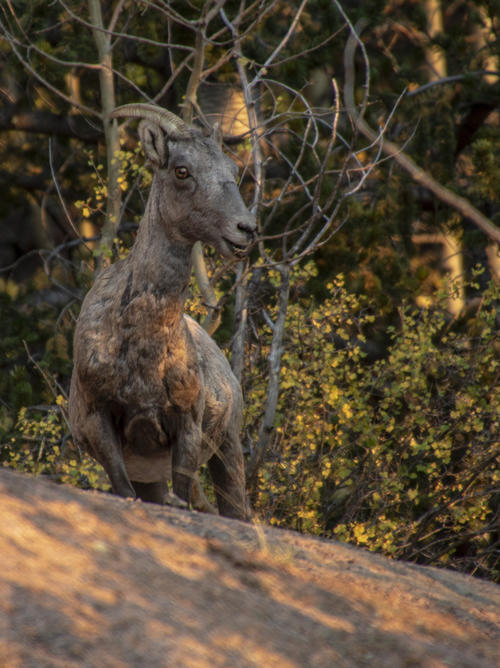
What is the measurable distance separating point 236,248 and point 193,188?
0.44 meters

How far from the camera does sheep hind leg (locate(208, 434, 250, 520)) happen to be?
620cm

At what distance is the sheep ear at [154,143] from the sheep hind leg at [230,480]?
186cm

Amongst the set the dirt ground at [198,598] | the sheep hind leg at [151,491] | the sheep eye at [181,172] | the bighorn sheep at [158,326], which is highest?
the sheep eye at [181,172]

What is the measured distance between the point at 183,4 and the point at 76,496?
8.15 meters

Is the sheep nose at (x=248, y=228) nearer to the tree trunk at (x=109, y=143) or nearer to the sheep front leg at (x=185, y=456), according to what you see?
the sheep front leg at (x=185, y=456)

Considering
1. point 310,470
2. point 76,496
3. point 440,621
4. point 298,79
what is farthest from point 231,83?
point 440,621

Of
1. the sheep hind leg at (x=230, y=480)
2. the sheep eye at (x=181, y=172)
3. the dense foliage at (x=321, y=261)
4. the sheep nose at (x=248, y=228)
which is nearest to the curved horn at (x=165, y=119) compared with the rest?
the sheep eye at (x=181, y=172)

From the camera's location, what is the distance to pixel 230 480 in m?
6.27

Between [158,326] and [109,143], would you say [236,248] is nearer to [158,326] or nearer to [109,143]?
[158,326]

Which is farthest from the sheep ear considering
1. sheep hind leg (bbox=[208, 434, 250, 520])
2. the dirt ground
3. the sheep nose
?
the dirt ground

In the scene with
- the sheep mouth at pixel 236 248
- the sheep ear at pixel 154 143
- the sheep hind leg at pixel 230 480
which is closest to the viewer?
the sheep mouth at pixel 236 248

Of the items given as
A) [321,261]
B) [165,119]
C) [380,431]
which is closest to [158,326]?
[165,119]

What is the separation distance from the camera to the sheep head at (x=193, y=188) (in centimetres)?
503

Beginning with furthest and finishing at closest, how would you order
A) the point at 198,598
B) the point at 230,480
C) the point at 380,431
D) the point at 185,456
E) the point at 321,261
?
the point at 321,261 → the point at 380,431 → the point at 230,480 → the point at 185,456 → the point at 198,598
